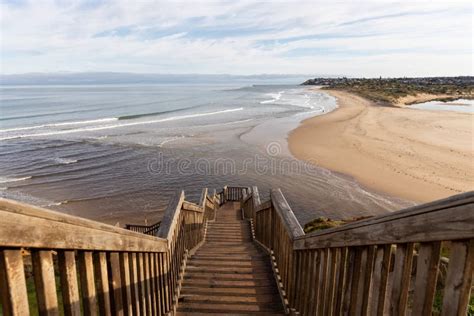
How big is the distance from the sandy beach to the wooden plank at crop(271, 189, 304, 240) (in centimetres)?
1471

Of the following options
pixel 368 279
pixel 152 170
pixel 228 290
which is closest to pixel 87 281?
pixel 368 279

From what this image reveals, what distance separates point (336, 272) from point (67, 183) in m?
20.6

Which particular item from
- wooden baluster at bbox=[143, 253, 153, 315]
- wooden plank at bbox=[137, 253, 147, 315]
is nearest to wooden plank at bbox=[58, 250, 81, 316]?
wooden plank at bbox=[137, 253, 147, 315]

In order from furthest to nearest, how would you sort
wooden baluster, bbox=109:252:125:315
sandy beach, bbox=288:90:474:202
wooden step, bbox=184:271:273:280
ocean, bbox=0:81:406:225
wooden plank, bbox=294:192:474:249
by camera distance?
sandy beach, bbox=288:90:474:202 < ocean, bbox=0:81:406:225 < wooden step, bbox=184:271:273:280 < wooden baluster, bbox=109:252:125:315 < wooden plank, bbox=294:192:474:249

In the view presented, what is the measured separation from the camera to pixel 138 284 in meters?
3.18

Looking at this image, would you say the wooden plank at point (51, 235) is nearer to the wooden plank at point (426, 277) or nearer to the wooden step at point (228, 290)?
the wooden plank at point (426, 277)

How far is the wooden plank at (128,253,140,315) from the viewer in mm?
2979

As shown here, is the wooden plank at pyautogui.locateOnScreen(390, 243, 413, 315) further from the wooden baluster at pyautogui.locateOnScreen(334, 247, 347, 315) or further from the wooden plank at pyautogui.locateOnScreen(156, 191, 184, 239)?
the wooden plank at pyautogui.locateOnScreen(156, 191, 184, 239)

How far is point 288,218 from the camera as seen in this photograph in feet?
14.8

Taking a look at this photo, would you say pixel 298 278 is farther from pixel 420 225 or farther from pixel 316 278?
pixel 420 225

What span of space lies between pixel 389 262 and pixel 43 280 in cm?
187

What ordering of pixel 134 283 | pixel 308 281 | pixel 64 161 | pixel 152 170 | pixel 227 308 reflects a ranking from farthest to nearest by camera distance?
pixel 64 161 → pixel 152 170 → pixel 227 308 → pixel 308 281 → pixel 134 283

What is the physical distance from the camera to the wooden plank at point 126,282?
9.00ft

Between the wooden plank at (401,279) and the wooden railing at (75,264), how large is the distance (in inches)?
68.6
